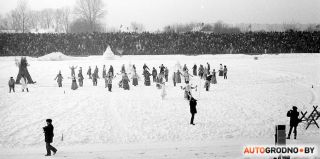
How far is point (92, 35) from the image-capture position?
52062mm

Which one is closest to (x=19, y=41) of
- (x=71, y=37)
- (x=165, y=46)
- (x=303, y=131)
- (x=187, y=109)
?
(x=71, y=37)

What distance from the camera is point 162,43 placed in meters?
51.3

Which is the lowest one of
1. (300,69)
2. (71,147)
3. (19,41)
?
(71,147)

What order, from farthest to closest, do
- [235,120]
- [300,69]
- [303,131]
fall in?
[300,69], [235,120], [303,131]

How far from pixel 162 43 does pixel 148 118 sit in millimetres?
35154

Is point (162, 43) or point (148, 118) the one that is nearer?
point (148, 118)

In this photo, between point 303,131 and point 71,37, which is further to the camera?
point 71,37

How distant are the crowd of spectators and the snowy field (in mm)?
22030

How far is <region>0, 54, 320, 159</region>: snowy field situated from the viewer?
1294 cm

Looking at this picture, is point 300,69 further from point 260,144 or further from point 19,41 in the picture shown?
point 19,41

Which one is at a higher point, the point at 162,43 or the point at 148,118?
the point at 162,43

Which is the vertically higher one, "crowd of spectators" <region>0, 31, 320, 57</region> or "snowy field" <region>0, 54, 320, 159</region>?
"crowd of spectators" <region>0, 31, 320, 57</region>

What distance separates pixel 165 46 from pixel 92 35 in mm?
10798

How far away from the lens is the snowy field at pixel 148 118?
1294 centimetres
